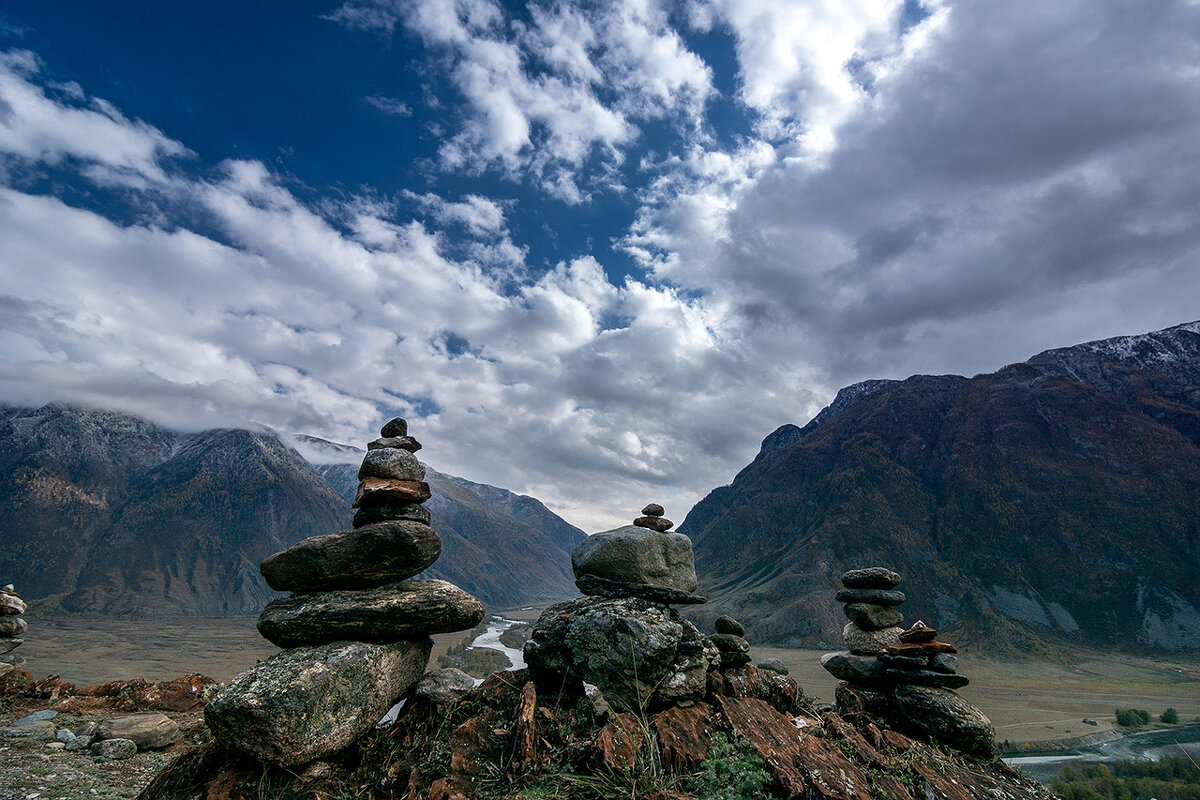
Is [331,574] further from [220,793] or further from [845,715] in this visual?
[845,715]

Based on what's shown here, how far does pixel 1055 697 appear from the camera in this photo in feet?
460

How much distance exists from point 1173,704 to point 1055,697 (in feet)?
79.9

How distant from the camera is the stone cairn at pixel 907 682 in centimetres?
1564

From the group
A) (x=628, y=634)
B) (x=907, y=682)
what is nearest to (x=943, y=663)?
(x=907, y=682)

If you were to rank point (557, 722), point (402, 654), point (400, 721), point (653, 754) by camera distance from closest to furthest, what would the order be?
1. point (653, 754)
2. point (557, 722)
3. point (400, 721)
4. point (402, 654)

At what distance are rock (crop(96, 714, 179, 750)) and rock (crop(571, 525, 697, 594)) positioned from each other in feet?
52.6

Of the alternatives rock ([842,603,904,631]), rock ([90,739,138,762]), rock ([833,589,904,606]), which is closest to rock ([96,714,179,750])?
rock ([90,739,138,762])

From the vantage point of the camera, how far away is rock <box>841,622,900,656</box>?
70.1 feet

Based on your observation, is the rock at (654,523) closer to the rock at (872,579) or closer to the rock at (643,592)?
the rock at (643,592)

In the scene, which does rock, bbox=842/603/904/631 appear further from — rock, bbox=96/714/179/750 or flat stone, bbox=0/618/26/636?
flat stone, bbox=0/618/26/636

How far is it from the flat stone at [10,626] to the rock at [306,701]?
82.0 ft

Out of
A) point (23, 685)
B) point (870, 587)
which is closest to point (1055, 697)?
point (870, 587)

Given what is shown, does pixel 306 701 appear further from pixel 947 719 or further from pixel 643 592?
pixel 947 719

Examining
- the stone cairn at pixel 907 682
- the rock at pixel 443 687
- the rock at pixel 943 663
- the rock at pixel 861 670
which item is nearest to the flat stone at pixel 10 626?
the rock at pixel 443 687
